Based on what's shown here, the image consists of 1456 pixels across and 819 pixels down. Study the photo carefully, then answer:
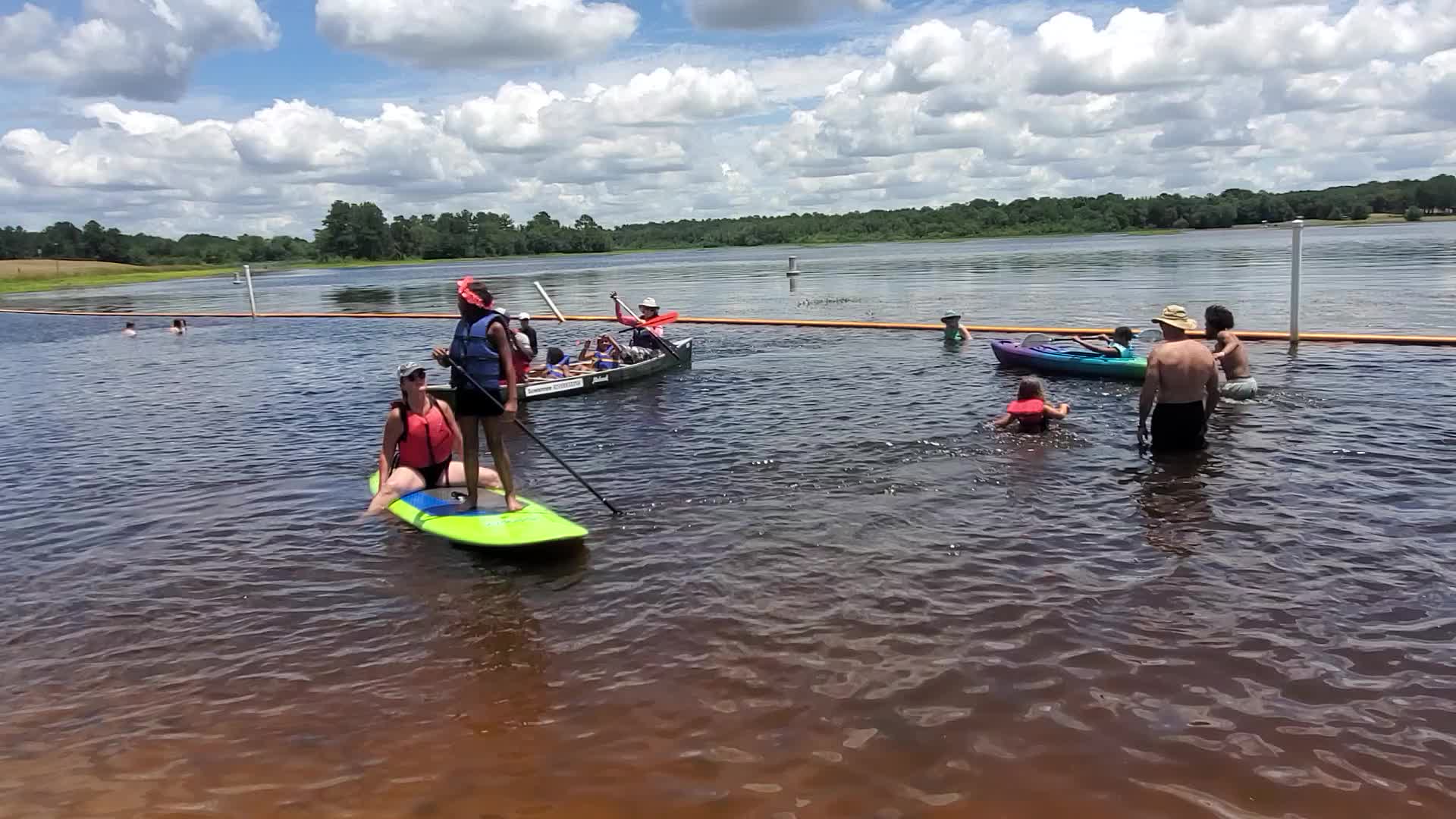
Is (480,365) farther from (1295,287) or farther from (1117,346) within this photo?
(1295,287)

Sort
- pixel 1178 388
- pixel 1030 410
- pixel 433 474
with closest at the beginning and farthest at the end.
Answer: pixel 433 474
pixel 1178 388
pixel 1030 410

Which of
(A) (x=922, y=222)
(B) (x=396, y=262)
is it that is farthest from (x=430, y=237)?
(A) (x=922, y=222)

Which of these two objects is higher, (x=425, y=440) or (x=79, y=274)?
(x=79, y=274)

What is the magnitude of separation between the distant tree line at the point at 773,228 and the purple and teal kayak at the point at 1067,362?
4885 inches

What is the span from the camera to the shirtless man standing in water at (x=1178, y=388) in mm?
9922

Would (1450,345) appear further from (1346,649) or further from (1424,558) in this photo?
(1346,649)

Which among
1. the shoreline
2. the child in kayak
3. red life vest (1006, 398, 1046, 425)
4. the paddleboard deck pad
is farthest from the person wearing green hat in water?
the shoreline

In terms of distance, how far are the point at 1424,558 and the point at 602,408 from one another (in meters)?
11.3

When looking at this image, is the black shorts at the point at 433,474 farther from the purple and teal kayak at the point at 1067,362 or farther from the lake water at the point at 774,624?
the purple and teal kayak at the point at 1067,362

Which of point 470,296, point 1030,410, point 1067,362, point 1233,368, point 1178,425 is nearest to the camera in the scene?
A: point 470,296

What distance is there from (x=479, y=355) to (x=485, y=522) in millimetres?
1491

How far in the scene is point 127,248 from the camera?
152 meters

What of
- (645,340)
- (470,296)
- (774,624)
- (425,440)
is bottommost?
(774,624)

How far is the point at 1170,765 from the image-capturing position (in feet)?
15.2
